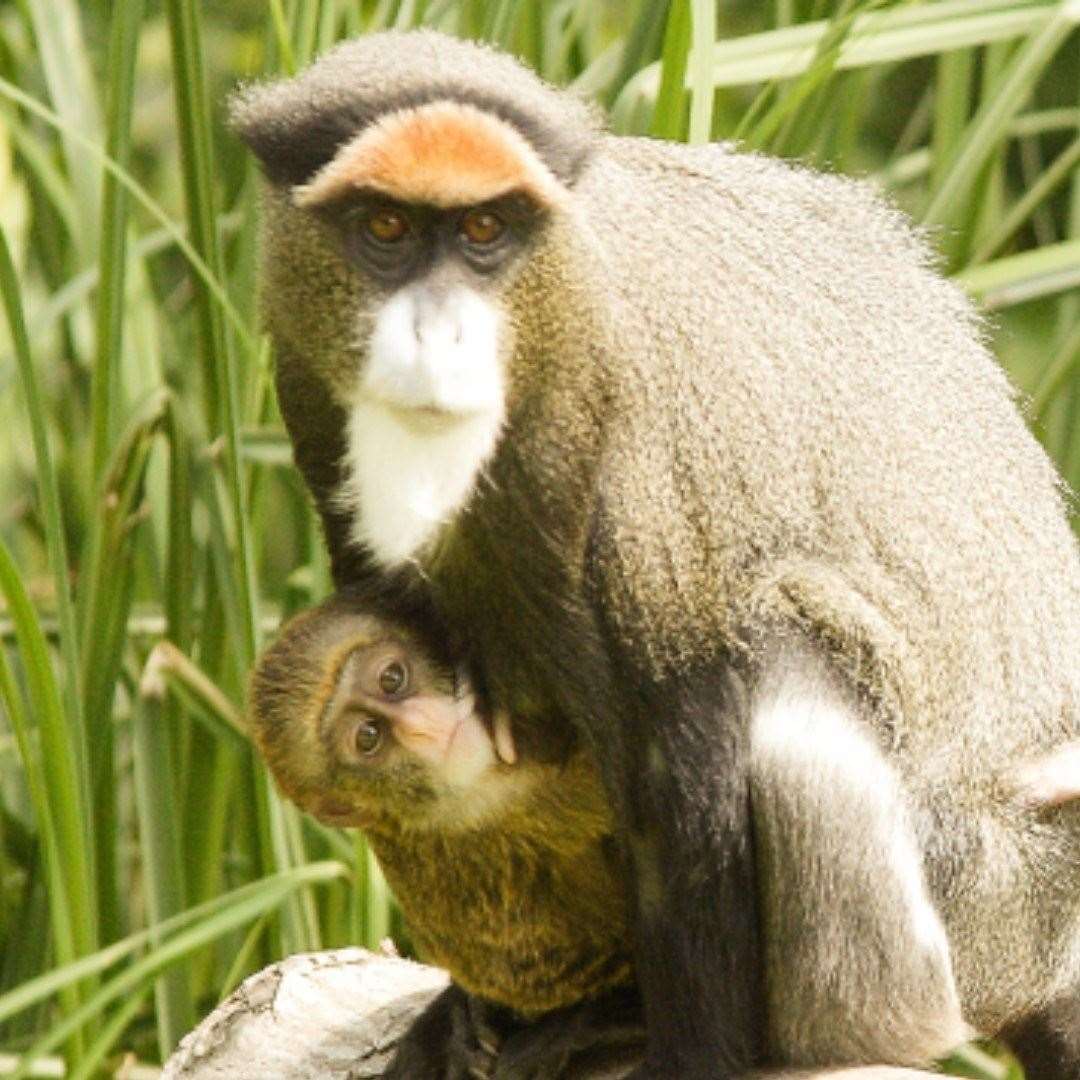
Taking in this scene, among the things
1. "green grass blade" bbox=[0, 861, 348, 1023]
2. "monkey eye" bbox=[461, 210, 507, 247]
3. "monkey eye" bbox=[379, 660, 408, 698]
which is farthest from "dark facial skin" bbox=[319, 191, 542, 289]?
"green grass blade" bbox=[0, 861, 348, 1023]

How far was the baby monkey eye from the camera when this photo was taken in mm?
3951

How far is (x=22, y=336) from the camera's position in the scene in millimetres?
3955

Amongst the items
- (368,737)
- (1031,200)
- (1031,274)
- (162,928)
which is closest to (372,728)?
(368,737)

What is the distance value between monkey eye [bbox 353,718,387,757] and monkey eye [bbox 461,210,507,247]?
0.88 metres

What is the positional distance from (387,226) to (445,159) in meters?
0.14

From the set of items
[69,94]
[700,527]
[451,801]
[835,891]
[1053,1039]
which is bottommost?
[1053,1039]

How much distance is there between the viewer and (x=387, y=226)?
11.4 ft

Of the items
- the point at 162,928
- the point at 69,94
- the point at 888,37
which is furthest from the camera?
the point at 69,94

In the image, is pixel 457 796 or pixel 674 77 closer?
pixel 457 796

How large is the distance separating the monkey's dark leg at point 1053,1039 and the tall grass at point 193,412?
90cm

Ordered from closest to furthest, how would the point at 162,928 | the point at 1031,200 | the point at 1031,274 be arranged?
the point at 162,928, the point at 1031,274, the point at 1031,200

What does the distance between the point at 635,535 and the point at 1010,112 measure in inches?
55.4

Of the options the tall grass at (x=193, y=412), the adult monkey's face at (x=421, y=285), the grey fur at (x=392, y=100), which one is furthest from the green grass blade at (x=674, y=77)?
the adult monkey's face at (x=421, y=285)

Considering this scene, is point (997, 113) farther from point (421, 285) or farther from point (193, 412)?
point (193, 412)
